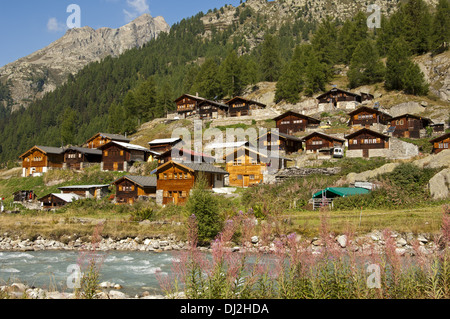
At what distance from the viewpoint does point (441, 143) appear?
50.2 m

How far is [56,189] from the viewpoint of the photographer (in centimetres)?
5234

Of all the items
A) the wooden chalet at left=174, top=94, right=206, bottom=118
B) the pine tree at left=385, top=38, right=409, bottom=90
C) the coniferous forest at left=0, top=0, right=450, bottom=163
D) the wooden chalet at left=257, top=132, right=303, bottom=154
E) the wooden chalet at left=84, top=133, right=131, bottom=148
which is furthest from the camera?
the wooden chalet at left=174, top=94, right=206, bottom=118

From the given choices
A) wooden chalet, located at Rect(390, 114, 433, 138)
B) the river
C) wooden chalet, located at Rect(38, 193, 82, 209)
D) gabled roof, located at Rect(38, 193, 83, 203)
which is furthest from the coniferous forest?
the river

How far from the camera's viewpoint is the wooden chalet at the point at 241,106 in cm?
8281

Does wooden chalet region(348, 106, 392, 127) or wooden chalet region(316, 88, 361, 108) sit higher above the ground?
wooden chalet region(316, 88, 361, 108)

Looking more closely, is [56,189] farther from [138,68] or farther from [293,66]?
[138,68]

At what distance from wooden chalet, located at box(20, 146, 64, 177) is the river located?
39894 mm

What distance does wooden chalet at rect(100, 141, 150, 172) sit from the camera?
2312 inches

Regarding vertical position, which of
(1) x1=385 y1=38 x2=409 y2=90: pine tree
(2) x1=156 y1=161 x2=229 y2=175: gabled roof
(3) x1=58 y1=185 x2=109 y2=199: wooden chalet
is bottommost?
(3) x1=58 y1=185 x2=109 y2=199: wooden chalet

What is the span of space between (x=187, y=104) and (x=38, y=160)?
126 feet

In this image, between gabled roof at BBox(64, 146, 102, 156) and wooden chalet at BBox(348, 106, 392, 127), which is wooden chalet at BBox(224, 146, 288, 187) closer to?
wooden chalet at BBox(348, 106, 392, 127)

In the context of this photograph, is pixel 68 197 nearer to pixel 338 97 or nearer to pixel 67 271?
pixel 67 271

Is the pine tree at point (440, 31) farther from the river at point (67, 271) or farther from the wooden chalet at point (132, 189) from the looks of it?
the river at point (67, 271)

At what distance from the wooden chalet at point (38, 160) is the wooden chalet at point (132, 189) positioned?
78.4 feet
